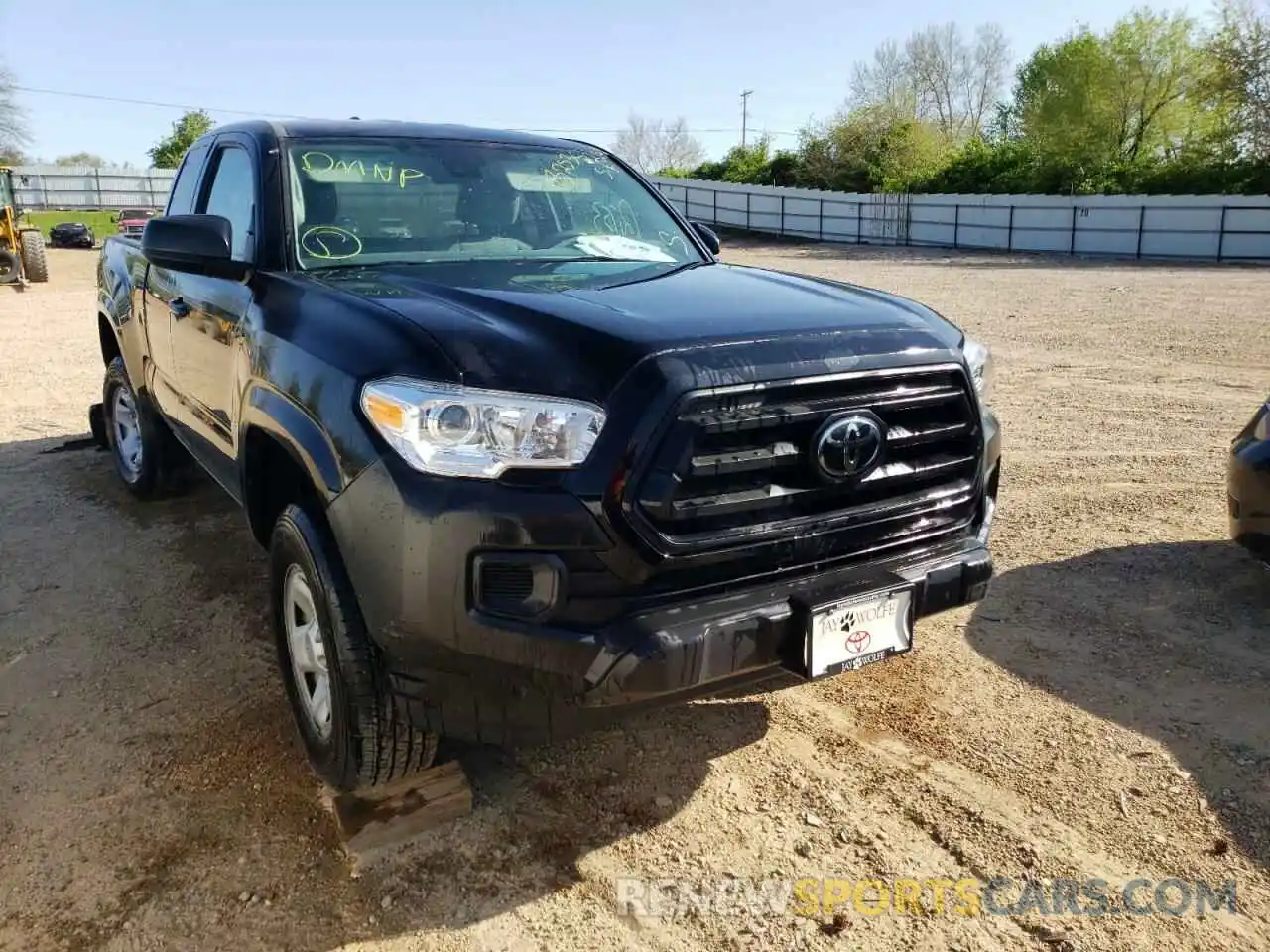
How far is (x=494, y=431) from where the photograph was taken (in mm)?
2297

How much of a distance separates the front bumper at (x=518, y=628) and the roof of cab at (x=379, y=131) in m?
1.82

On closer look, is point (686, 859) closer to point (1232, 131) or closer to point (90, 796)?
point (90, 796)

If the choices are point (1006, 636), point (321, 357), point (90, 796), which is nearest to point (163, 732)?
point (90, 796)

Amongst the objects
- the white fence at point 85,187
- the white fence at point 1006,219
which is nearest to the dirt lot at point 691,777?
the white fence at point 1006,219

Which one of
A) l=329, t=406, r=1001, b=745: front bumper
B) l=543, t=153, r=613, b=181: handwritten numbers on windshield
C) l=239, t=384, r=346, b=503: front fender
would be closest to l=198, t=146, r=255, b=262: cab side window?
l=239, t=384, r=346, b=503: front fender

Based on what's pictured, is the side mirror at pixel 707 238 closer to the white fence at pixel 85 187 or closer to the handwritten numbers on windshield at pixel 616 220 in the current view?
the handwritten numbers on windshield at pixel 616 220

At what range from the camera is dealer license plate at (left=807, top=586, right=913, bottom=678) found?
97.7 inches

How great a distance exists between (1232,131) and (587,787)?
35107mm

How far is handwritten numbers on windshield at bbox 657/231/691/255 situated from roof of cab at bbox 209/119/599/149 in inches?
23.2

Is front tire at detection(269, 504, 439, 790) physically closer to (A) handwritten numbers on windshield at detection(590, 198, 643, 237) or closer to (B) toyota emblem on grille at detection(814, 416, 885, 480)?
(B) toyota emblem on grille at detection(814, 416, 885, 480)

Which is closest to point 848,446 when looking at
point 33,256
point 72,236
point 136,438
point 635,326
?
point 635,326

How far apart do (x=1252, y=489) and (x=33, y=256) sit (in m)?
22.4

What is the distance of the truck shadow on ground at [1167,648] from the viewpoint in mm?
3102

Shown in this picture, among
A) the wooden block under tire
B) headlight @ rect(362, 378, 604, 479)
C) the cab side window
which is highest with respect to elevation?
the cab side window
